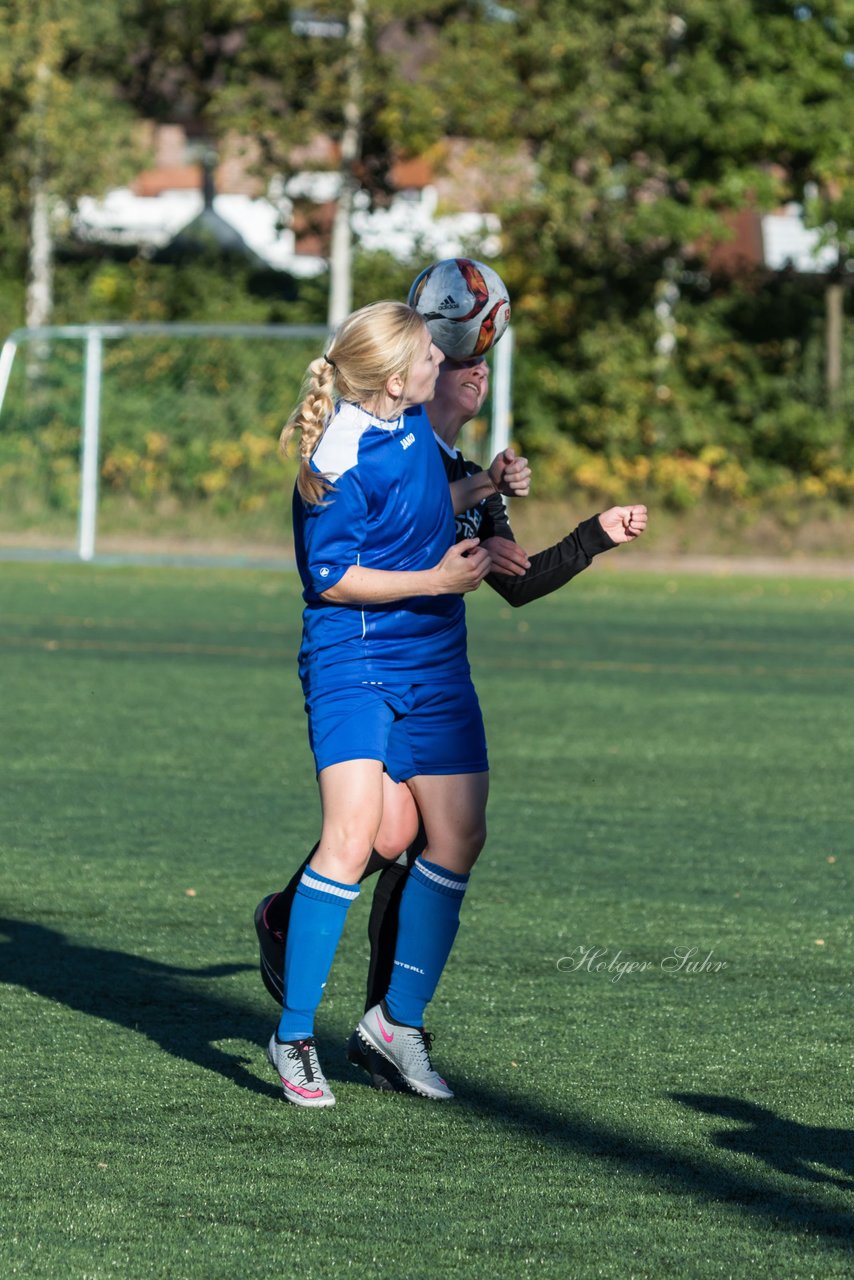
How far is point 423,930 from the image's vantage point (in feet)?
15.4

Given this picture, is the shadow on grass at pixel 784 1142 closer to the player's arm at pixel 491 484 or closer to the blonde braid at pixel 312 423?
the player's arm at pixel 491 484

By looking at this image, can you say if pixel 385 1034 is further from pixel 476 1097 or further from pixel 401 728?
pixel 401 728

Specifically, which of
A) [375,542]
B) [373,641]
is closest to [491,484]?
[375,542]

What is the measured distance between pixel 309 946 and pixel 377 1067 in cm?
36

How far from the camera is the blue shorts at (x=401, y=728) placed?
14.5 feet

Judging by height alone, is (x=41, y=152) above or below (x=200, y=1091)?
above

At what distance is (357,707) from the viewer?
4.44m

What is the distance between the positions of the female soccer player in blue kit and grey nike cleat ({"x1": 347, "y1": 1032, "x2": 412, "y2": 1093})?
0.07 ft

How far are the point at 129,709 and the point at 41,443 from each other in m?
13.3

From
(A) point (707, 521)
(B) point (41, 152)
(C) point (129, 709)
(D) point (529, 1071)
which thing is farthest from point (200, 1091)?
(B) point (41, 152)

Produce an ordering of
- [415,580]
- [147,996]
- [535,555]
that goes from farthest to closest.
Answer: [147,996] → [535,555] → [415,580]

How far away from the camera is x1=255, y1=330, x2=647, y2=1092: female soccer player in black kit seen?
15.2 ft

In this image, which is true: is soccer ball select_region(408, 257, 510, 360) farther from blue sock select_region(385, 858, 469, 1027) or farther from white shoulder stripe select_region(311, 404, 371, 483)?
blue sock select_region(385, 858, 469, 1027)

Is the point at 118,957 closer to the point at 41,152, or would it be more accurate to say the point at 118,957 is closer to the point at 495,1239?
the point at 495,1239
